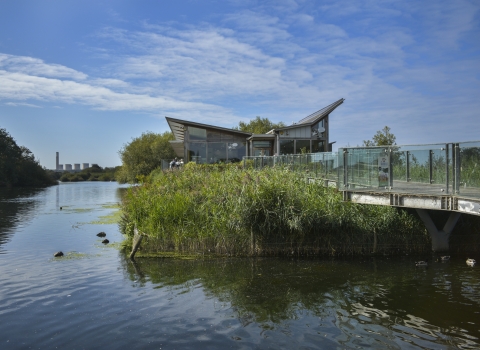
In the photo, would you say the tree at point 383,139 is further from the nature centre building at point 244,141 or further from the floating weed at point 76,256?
the floating weed at point 76,256

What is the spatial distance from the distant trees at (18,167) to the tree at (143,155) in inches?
872

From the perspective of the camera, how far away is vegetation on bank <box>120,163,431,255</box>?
15.8 meters

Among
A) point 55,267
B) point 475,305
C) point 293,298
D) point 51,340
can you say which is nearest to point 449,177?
point 475,305

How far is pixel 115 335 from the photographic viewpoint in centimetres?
901

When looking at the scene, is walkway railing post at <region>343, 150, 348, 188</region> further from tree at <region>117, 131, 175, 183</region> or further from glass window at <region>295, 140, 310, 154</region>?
tree at <region>117, 131, 175, 183</region>

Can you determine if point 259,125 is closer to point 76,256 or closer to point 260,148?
point 260,148

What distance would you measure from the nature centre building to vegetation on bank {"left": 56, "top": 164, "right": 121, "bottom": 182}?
276 feet

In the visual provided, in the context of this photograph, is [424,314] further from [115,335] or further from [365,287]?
[115,335]

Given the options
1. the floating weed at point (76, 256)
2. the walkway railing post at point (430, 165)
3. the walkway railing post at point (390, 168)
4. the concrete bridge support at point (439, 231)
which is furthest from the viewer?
the floating weed at point (76, 256)

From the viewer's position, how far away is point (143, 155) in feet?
212

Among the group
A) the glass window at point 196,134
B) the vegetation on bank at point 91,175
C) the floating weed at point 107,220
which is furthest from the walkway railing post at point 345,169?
the vegetation on bank at point 91,175

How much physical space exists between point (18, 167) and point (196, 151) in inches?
2255

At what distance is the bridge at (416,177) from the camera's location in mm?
10914

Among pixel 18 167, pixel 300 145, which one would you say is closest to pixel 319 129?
pixel 300 145
